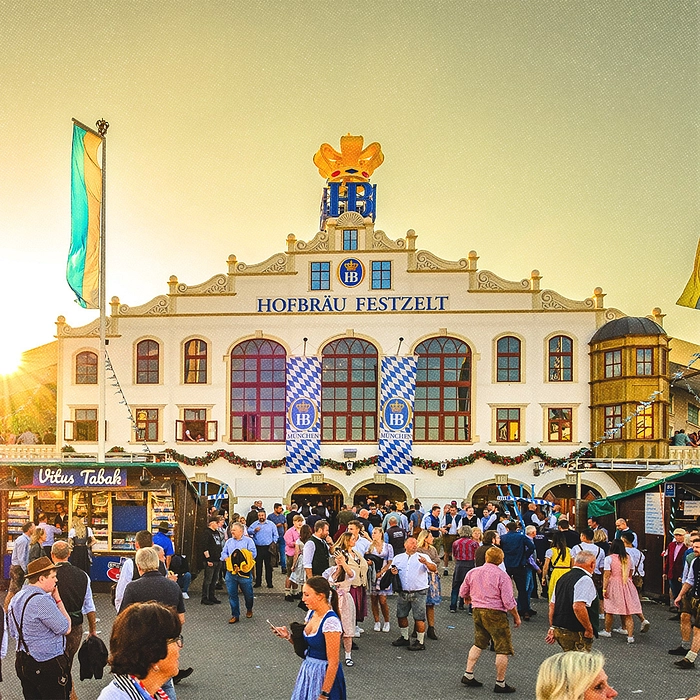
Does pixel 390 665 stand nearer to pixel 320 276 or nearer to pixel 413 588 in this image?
pixel 413 588

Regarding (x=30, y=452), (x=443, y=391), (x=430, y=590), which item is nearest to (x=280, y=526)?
(x=430, y=590)

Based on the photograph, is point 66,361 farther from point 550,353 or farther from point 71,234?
point 550,353

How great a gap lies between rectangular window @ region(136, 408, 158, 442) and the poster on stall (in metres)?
19.5

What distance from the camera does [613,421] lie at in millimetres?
29375

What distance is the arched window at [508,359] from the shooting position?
3070 cm

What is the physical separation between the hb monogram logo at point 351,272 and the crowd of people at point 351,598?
1333 cm

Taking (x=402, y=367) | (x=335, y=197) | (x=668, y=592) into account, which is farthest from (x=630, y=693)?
(x=335, y=197)

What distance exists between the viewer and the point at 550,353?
101ft

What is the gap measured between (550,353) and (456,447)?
16.6 feet

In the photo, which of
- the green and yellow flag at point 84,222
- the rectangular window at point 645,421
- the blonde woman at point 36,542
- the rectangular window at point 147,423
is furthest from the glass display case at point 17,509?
the rectangular window at point 645,421

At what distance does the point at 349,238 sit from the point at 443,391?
6948 millimetres

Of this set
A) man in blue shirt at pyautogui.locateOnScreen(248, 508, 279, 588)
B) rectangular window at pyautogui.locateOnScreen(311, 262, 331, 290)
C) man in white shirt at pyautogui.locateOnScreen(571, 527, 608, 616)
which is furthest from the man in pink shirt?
rectangular window at pyautogui.locateOnScreen(311, 262, 331, 290)

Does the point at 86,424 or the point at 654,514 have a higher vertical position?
the point at 86,424

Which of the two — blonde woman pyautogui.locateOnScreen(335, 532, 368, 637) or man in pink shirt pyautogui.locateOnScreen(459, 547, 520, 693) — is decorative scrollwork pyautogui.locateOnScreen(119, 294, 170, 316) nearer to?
blonde woman pyautogui.locateOnScreen(335, 532, 368, 637)
